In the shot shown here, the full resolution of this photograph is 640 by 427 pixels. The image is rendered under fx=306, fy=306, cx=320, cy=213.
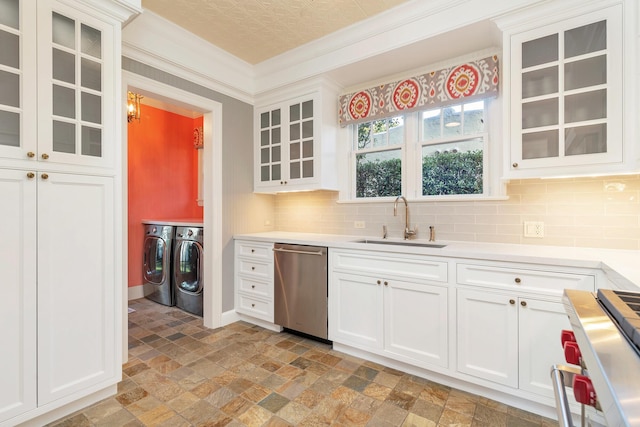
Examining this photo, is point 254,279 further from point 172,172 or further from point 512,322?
point 172,172

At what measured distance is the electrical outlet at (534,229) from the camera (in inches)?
85.4

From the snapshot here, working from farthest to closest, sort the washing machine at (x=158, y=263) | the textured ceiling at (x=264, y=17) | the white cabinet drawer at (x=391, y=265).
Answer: the washing machine at (x=158, y=263) < the textured ceiling at (x=264, y=17) < the white cabinet drawer at (x=391, y=265)

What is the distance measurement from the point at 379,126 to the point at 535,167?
1.47 meters

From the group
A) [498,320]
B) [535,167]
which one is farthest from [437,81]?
[498,320]

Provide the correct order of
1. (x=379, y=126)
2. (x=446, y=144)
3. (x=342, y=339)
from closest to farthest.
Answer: (x=342, y=339) → (x=446, y=144) → (x=379, y=126)

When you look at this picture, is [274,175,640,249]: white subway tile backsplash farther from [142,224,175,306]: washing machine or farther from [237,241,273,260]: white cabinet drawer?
[142,224,175,306]: washing machine

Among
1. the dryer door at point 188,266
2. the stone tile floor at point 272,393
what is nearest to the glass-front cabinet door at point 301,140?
the dryer door at point 188,266

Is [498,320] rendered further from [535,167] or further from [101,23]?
[101,23]

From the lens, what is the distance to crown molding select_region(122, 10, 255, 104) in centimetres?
238

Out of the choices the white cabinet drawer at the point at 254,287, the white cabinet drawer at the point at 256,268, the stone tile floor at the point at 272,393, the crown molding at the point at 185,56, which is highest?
the crown molding at the point at 185,56

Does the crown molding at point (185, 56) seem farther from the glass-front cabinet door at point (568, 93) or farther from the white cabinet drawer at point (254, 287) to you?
the glass-front cabinet door at point (568, 93)

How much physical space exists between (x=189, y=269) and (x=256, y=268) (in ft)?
3.13

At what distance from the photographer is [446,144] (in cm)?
265

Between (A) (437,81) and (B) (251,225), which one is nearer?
(A) (437,81)
